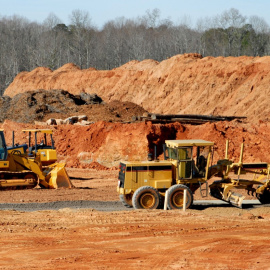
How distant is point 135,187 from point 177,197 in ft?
4.45

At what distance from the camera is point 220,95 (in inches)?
1943

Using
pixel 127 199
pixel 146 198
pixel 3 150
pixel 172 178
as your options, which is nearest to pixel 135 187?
pixel 146 198

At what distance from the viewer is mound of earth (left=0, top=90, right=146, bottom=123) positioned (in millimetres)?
42719

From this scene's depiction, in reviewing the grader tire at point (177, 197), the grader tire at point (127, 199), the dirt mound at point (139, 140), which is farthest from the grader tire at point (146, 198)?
the dirt mound at point (139, 140)

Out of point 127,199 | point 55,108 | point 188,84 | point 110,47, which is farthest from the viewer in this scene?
point 110,47

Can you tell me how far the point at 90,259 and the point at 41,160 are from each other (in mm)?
14151

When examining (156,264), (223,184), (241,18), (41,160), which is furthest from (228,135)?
(241,18)

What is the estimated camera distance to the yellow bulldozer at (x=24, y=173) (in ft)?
70.1

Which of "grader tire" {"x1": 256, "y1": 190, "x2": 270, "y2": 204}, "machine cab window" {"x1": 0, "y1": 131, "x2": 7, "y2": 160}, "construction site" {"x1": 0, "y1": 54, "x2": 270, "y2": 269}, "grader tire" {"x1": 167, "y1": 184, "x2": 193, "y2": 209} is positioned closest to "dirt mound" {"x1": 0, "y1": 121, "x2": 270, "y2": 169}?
"construction site" {"x1": 0, "y1": 54, "x2": 270, "y2": 269}

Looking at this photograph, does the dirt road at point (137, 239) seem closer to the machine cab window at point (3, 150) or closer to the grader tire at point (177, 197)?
the grader tire at point (177, 197)

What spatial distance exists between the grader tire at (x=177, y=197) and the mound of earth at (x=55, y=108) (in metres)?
24.7

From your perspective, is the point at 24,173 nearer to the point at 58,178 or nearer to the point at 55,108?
the point at 58,178

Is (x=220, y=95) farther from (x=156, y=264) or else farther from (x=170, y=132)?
(x=156, y=264)

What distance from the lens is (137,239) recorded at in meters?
12.6
